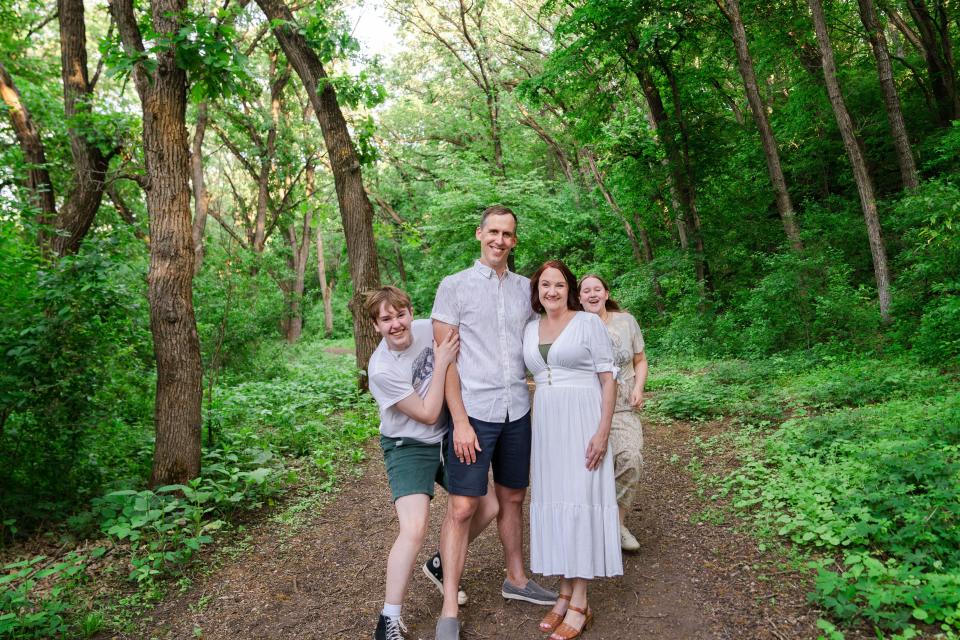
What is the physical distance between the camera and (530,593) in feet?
11.1

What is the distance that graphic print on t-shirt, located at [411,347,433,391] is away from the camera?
321 cm

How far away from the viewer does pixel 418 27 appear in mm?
19922

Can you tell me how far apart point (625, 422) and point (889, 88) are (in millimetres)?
10329

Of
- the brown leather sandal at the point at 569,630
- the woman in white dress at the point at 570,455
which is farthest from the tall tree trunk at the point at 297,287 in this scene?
the brown leather sandal at the point at 569,630

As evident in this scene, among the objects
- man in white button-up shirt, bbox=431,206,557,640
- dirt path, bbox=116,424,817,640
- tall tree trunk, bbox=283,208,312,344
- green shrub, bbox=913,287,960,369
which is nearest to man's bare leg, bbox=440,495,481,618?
man in white button-up shirt, bbox=431,206,557,640

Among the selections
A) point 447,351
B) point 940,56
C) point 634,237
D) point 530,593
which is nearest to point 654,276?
point 634,237

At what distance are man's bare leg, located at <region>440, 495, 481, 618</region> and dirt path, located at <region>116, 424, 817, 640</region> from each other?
280 millimetres

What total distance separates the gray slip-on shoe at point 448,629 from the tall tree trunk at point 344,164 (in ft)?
20.2

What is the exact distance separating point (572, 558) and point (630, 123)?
13.7 m

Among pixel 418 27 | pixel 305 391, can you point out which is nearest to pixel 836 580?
pixel 305 391

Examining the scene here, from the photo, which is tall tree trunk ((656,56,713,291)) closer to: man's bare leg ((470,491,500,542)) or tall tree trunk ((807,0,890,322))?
tall tree trunk ((807,0,890,322))

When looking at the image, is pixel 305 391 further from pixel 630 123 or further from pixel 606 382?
pixel 630 123

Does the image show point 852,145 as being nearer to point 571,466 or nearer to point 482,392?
point 571,466

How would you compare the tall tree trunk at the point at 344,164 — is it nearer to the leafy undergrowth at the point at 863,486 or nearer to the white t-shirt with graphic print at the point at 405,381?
the leafy undergrowth at the point at 863,486
